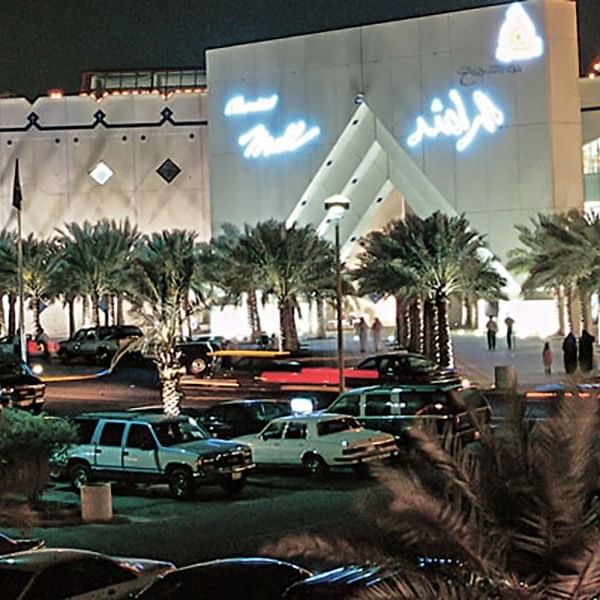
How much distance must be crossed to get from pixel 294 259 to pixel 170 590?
140 feet

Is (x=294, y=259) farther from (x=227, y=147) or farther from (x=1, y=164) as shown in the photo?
(x=1, y=164)

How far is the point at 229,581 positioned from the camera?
8.86 meters

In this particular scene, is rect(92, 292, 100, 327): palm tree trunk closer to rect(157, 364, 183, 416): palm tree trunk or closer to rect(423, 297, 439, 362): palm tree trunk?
rect(423, 297, 439, 362): palm tree trunk

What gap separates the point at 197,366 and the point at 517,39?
29.2 meters

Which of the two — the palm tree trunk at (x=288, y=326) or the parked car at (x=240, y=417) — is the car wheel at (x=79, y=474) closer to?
the parked car at (x=240, y=417)

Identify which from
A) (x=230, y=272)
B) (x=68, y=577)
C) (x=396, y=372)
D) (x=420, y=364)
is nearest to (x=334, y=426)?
(x=396, y=372)

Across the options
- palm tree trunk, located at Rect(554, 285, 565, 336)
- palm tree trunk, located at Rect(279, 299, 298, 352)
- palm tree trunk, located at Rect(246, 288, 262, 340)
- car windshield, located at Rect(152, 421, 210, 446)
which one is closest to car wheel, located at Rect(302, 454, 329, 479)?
car windshield, located at Rect(152, 421, 210, 446)

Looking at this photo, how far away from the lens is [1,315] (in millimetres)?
69750

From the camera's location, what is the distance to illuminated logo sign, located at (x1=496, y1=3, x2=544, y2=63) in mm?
60531

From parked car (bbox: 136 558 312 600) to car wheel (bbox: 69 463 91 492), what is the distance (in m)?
12.6

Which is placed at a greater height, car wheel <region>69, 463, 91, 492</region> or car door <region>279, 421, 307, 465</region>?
car door <region>279, 421, 307, 465</region>

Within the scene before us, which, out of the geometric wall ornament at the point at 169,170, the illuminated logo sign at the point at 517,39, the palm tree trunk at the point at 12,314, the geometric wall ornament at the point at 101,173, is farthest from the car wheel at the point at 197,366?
the geometric wall ornament at the point at 101,173

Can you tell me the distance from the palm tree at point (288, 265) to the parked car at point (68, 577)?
3974 cm

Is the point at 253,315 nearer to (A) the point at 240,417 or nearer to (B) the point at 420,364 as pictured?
(B) the point at 420,364
